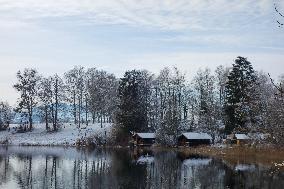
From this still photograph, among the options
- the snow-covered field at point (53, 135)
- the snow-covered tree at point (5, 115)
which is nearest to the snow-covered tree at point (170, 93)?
the snow-covered field at point (53, 135)

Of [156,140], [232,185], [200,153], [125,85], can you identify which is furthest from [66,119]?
[232,185]

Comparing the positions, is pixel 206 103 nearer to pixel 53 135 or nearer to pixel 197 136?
pixel 197 136

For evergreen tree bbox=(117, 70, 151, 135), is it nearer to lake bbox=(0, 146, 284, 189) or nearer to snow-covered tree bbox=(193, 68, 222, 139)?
snow-covered tree bbox=(193, 68, 222, 139)

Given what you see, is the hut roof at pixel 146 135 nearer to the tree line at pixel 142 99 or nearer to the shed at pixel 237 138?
the tree line at pixel 142 99

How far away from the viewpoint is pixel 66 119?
12050cm

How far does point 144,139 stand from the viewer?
90.4m

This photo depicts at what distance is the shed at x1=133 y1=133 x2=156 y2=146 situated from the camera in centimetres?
8994

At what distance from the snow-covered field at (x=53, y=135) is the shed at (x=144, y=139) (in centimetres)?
680

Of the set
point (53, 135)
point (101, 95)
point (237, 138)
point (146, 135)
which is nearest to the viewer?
point (237, 138)

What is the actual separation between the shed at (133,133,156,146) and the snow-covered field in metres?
6.80

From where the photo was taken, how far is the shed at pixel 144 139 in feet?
295

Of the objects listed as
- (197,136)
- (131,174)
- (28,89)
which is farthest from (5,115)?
(131,174)

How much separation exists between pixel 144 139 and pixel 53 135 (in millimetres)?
21243

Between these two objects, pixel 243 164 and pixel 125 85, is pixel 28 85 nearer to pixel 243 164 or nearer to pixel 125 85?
pixel 125 85
